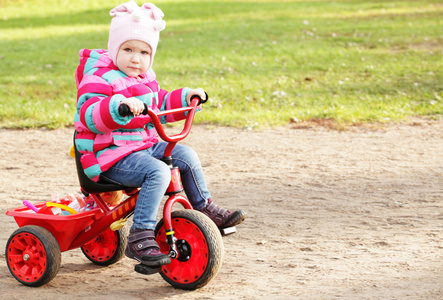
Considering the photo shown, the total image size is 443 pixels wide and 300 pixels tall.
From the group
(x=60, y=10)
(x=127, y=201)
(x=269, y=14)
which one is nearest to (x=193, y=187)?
(x=127, y=201)

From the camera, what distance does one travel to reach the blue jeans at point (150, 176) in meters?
3.14

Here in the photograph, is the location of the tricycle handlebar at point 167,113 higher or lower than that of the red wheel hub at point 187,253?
higher

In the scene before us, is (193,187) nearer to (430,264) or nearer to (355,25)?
(430,264)

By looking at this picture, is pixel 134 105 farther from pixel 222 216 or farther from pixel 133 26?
pixel 222 216

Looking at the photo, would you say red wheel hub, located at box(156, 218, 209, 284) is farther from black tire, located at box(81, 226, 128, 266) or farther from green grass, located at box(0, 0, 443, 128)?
green grass, located at box(0, 0, 443, 128)

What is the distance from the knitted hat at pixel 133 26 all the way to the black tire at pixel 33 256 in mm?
1029

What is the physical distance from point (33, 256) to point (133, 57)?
1.22 meters

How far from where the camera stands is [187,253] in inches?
129

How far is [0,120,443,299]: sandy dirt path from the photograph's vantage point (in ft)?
10.9

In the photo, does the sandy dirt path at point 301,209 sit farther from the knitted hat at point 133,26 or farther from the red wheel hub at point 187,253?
the knitted hat at point 133,26

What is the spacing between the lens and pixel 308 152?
6.21 meters

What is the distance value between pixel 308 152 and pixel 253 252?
250 centimetres

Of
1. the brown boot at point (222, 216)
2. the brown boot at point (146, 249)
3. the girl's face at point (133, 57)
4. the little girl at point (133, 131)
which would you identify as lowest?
the brown boot at point (146, 249)

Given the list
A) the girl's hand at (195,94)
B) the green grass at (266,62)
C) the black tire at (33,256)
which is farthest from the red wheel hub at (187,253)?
the green grass at (266,62)
